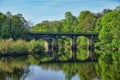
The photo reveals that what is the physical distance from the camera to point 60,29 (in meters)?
125

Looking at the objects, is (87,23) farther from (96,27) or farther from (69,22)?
(69,22)

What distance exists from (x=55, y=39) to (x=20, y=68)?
54059 mm

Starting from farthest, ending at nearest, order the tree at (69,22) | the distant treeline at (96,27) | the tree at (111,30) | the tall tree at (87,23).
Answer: the tree at (69,22) < the tall tree at (87,23) < the tree at (111,30) < the distant treeline at (96,27)

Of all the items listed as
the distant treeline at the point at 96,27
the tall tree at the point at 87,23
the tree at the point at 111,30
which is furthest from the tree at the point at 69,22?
the tree at the point at 111,30

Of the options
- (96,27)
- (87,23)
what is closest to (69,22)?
(87,23)

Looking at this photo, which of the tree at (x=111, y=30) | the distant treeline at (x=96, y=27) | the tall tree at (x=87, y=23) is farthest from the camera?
the tall tree at (x=87, y=23)

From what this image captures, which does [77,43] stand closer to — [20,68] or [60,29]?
[60,29]

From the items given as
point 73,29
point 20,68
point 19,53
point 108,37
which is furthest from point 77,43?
point 20,68

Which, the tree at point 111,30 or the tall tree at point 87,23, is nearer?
the tree at point 111,30

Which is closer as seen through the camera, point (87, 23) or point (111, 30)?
point (111, 30)

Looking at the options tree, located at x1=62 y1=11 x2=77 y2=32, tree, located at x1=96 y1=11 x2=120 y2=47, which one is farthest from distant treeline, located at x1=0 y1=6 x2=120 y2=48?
tree, located at x1=62 y1=11 x2=77 y2=32

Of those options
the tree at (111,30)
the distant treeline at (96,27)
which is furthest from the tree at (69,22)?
the tree at (111,30)

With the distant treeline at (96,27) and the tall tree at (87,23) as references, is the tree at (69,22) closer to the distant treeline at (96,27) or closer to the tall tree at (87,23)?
the tall tree at (87,23)

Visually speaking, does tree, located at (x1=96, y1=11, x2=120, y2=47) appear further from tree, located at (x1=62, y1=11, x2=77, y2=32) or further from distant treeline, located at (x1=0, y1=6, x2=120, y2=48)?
tree, located at (x1=62, y1=11, x2=77, y2=32)
